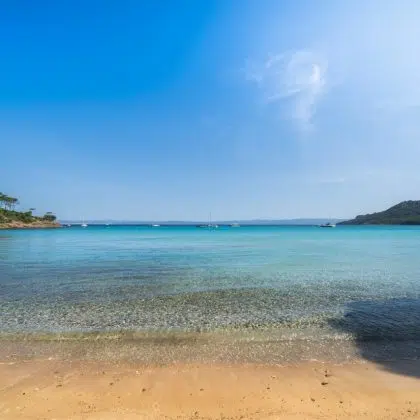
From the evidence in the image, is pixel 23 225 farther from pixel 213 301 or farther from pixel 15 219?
pixel 213 301

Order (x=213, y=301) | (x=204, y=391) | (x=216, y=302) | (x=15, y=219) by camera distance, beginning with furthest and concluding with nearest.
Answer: (x=15, y=219)
(x=213, y=301)
(x=216, y=302)
(x=204, y=391)

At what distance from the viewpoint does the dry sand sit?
19.3 feet

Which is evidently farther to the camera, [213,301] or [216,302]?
[213,301]

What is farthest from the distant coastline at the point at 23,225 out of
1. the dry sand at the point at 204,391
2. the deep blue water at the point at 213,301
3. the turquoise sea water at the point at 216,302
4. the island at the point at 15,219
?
the dry sand at the point at 204,391

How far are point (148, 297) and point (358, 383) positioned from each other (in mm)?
11238

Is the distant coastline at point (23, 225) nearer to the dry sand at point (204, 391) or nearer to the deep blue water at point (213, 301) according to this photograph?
the deep blue water at point (213, 301)

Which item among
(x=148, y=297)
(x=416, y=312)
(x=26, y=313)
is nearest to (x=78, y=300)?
(x=26, y=313)

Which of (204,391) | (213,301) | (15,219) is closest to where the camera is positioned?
(204,391)

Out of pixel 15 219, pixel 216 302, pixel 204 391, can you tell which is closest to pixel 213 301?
pixel 216 302

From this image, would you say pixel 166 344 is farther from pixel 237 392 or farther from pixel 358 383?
pixel 358 383

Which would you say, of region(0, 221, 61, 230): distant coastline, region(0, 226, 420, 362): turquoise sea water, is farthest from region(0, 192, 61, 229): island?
region(0, 226, 420, 362): turquoise sea water

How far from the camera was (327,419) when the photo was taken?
18.6 ft

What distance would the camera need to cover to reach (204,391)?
22.0 ft

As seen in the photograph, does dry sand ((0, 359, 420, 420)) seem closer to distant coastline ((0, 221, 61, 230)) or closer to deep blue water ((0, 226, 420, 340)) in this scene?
deep blue water ((0, 226, 420, 340))
